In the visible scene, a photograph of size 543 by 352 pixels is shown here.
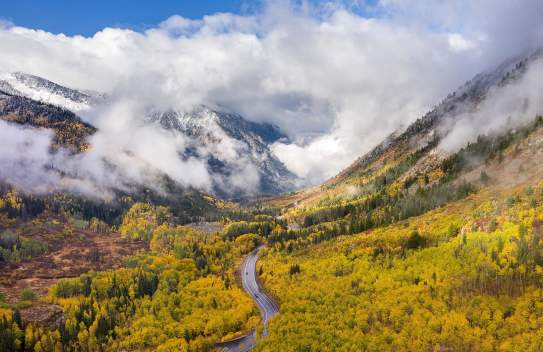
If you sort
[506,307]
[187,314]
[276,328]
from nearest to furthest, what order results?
[506,307]
[276,328]
[187,314]

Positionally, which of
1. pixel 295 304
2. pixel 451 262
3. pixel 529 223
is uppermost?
pixel 529 223

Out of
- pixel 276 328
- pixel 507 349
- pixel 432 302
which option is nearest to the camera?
pixel 507 349

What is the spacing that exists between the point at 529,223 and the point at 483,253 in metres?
24.9

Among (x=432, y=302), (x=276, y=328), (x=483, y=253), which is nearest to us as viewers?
(x=432, y=302)

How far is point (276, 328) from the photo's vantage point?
163000 mm

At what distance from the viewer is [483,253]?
17388 cm

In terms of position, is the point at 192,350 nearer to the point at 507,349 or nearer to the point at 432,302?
the point at 432,302

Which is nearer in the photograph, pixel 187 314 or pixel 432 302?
pixel 432 302

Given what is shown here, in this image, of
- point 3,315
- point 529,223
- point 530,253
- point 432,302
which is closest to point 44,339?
point 3,315

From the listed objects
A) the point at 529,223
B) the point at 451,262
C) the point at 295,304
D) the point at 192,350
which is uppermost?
the point at 529,223

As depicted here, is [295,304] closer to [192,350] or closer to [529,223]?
[192,350]

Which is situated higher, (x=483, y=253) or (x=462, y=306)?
(x=483, y=253)

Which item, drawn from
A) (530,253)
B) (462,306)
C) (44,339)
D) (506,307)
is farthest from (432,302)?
(44,339)

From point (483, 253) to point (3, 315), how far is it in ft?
696
